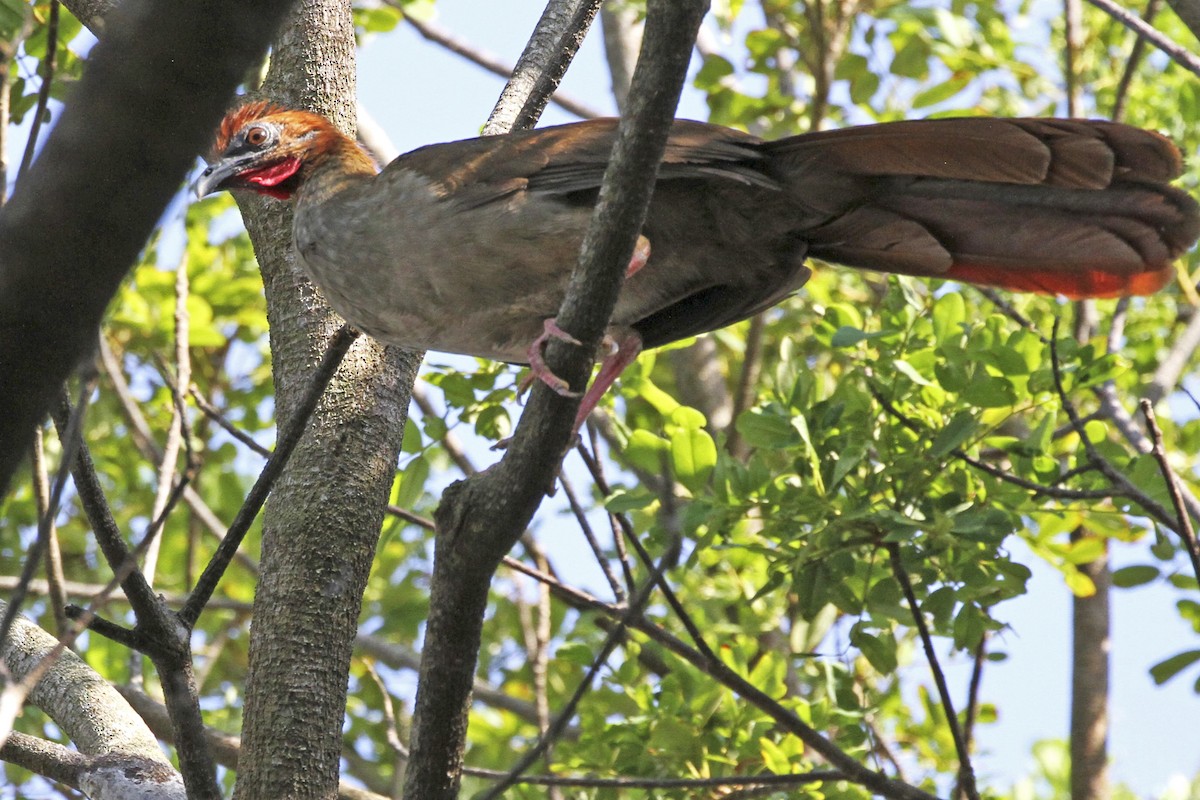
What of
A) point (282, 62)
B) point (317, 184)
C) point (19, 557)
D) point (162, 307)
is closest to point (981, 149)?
point (317, 184)

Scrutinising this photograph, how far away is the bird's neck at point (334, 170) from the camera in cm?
376

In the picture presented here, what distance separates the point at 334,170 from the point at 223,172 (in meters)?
0.36

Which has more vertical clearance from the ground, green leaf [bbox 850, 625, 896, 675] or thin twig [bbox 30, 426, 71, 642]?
thin twig [bbox 30, 426, 71, 642]

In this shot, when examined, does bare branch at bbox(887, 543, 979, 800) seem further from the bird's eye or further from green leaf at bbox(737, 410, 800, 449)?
the bird's eye

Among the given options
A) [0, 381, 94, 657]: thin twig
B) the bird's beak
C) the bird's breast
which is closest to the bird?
the bird's breast

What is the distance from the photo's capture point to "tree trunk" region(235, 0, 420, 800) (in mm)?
2949

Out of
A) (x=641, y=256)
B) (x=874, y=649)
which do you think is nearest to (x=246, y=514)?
(x=641, y=256)

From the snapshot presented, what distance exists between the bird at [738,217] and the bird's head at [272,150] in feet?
0.70

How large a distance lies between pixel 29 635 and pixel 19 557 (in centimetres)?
322

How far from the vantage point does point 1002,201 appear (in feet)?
11.5

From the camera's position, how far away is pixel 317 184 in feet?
12.5

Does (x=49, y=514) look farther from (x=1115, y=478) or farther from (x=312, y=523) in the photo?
(x=1115, y=478)

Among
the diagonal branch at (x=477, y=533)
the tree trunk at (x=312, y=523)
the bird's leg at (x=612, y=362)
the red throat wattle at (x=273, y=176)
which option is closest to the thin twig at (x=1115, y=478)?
the bird's leg at (x=612, y=362)

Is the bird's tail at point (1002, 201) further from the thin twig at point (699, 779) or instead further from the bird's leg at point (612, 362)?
the thin twig at point (699, 779)
